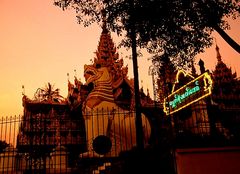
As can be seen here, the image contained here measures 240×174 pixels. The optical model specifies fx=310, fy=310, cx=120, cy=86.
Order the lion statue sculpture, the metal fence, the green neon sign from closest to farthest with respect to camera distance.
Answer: the metal fence → the green neon sign → the lion statue sculpture

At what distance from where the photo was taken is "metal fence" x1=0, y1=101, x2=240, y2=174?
33.6 feet

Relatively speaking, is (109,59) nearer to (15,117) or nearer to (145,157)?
(15,117)

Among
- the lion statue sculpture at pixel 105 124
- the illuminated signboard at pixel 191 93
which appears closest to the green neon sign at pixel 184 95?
the illuminated signboard at pixel 191 93

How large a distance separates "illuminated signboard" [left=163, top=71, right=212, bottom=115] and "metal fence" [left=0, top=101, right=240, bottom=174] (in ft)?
2.12

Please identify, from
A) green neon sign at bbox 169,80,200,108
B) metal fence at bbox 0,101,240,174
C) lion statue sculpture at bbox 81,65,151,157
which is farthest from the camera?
lion statue sculpture at bbox 81,65,151,157

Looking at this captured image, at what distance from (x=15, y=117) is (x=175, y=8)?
7602 millimetres

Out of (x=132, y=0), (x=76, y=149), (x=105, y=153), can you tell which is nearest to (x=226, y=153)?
(x=132, y=0)

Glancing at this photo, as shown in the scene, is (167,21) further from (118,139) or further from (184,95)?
(118,139)

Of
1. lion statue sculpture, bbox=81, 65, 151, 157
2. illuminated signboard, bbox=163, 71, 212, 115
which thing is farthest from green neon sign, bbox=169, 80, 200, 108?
lion statue sculpture, bbox=81, 65, 151, 157

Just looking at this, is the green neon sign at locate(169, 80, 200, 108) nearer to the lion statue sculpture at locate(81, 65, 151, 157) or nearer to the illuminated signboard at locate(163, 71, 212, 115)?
the illuminated signboard at locate(163, 71, 212, 115)

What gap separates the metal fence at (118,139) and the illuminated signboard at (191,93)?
65 cm

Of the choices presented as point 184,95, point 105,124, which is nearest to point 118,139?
point 105,124

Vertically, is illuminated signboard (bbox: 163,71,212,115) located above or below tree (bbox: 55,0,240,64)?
below

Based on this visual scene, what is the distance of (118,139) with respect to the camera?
20.5 meters
